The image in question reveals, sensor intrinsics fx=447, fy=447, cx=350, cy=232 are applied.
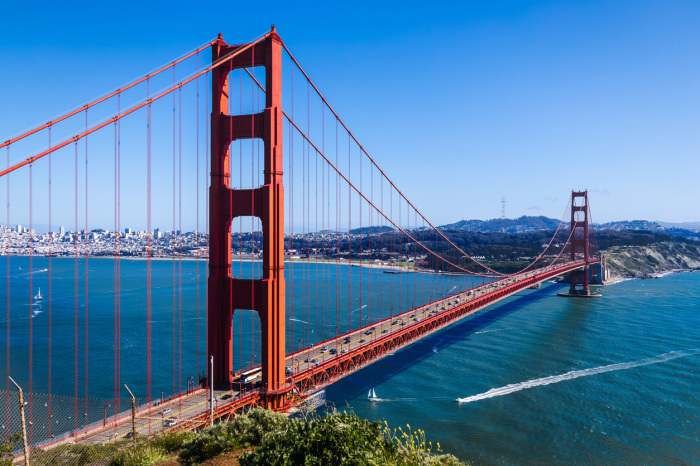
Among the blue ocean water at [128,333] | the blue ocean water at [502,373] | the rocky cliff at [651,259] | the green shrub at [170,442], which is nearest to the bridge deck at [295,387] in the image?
the blue ocean water at [128,333]

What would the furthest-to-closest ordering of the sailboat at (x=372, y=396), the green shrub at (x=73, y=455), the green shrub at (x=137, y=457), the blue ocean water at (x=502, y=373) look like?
the sailboat at (x=372, y=396)
the blue ocean water at (x=502, y=373)
the green shrub at (x=73, y=455)
the green shrub at (x=137, y=457)

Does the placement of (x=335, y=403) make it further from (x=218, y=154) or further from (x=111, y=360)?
(x=111, y=360)

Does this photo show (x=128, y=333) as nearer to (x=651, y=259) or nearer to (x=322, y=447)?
(x=322, y=447)

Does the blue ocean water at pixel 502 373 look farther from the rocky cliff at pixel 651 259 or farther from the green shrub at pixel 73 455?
the rocky cliff at pixel 651 259

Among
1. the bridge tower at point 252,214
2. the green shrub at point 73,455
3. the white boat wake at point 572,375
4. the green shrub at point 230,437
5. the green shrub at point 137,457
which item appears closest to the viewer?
the green shrub at point 137,457

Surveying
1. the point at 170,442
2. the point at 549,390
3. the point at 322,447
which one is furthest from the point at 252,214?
the point at 549,390

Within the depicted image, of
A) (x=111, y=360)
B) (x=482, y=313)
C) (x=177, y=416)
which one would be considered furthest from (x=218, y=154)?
(x=482, y=313)

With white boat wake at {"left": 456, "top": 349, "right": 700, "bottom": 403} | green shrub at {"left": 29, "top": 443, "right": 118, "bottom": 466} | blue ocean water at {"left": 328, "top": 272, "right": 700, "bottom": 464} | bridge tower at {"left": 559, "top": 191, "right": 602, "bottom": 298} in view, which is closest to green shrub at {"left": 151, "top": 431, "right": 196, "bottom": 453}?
green shrub at {"left": 29, "top": 443, "right": 118, "bottom": 466}
